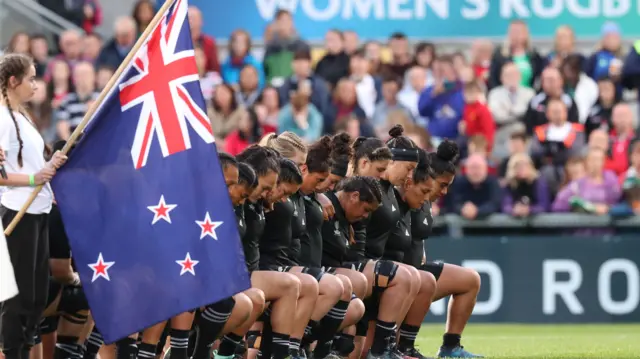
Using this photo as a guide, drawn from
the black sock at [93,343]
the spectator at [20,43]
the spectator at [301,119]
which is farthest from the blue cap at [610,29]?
the black sock at [93,343]

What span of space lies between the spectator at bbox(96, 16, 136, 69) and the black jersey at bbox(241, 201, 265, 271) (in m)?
9.06

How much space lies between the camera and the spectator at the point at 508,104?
1855cm

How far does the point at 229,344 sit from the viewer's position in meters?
10.0

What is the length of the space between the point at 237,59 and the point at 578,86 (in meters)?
4.52

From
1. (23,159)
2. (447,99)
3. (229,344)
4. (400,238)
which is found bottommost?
(229,344)

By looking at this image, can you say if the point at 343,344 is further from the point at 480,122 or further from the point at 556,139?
the point at 556,139

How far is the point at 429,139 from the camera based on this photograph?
17484mm

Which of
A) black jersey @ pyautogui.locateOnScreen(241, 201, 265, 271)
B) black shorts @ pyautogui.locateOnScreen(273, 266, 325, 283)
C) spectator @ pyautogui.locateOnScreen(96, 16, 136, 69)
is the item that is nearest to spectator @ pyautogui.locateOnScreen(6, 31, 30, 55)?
spectator @ pyautogui.locateOnScreen(96, 16, 136, 69)

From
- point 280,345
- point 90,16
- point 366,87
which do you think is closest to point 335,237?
point 280,345

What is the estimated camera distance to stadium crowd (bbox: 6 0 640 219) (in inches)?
687

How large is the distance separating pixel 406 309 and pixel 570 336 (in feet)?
14.3

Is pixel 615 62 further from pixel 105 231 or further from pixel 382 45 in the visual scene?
pixel 105 231

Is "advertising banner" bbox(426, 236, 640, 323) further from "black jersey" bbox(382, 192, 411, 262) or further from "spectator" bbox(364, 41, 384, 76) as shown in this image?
"black jersey" bbox(382, 192, 411, 262)

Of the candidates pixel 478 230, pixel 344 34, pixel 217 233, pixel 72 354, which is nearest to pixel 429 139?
pixel 478 230
